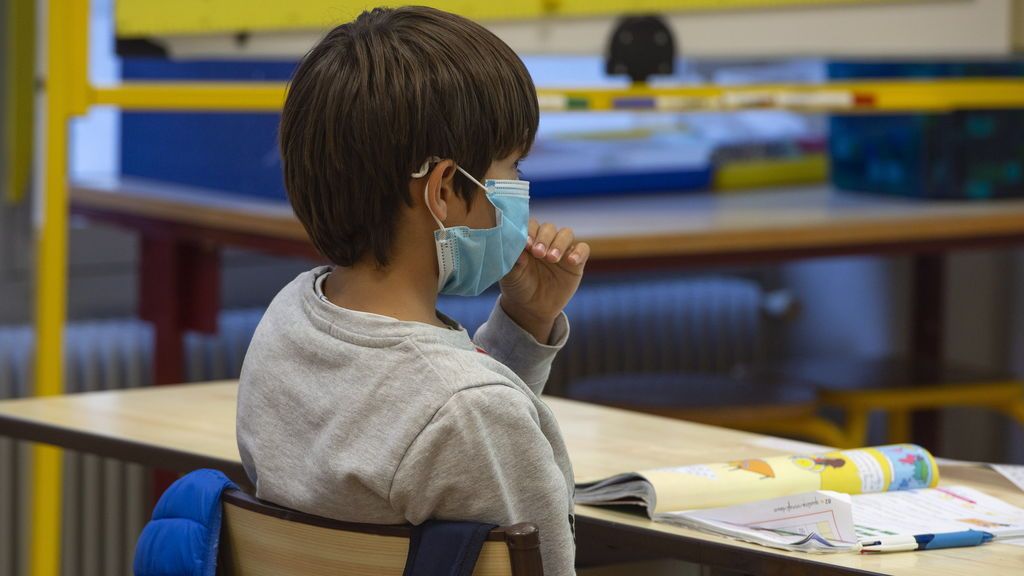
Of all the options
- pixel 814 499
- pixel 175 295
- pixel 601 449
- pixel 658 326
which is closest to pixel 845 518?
pixel 814 499

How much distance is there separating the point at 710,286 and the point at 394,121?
9.17 ft

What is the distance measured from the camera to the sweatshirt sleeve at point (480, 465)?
975 millimetres

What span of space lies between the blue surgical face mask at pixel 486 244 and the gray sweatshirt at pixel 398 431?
0.05 m

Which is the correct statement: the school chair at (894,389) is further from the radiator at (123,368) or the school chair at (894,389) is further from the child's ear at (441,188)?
the child's ear at (441,188)

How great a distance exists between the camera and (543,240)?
49.1 inches

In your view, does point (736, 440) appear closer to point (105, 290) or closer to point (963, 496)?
point (963, 496)

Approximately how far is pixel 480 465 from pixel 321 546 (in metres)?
0.12

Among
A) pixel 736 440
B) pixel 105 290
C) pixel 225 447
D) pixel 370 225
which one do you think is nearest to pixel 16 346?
pixel 105 290

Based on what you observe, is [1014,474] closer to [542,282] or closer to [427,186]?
[542,282]

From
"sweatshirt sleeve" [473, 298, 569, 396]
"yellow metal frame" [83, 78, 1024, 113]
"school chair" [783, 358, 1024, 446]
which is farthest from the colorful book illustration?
"school chair" [783, 358, 1024, 446]

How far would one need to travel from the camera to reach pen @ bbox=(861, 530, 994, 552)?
1.13 m

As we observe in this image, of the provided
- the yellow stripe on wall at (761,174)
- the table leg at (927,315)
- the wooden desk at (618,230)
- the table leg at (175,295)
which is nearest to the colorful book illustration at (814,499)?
the wooden desk at (618,230)

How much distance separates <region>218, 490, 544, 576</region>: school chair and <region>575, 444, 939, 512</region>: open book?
30 cm

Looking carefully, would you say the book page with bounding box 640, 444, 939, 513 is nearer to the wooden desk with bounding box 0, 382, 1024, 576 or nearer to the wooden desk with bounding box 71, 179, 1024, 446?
the wooden desk with bounding box 0, 382, 1024, 576
